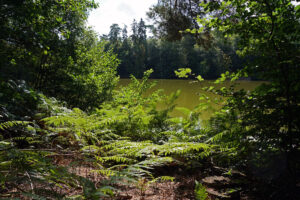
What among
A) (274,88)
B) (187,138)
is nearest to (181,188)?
(187,138)

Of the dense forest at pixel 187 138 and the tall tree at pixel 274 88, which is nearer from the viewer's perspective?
the dense forest at pixel 187 138

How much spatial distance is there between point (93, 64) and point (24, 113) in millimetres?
3963

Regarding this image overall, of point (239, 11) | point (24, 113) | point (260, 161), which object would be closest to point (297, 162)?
point (260, 161)

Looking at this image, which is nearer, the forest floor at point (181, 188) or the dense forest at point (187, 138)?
the dense forest at point (187, 138)

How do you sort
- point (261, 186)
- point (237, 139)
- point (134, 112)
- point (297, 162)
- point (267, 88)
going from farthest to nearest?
1. point (134, 112)
2. point (237, 139)
3. point (267, 88)
4. point (261, 186)
5. point (297, 162)

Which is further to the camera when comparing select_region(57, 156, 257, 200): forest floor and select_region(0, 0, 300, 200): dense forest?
select_region(57, 156, 257, 200): forest floor

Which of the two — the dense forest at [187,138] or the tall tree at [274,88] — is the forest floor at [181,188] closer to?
the dense forest at [187,138]

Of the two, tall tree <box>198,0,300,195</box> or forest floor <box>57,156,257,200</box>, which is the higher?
tall tree <box>198,0,300,195</box>

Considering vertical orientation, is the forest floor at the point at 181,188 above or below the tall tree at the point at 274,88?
below

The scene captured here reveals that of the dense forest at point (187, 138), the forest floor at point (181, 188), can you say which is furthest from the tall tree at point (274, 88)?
the forest floor at point (181, 188)

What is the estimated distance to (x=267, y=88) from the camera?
154cm

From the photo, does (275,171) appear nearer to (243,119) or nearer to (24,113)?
(243,119)

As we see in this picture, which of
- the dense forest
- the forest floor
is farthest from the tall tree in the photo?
the forest floor

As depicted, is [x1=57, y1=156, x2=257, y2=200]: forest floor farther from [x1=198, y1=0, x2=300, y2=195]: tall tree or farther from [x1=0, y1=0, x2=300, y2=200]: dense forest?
[x1=198, y1=0, x2=300, y2=195]: tall tree
